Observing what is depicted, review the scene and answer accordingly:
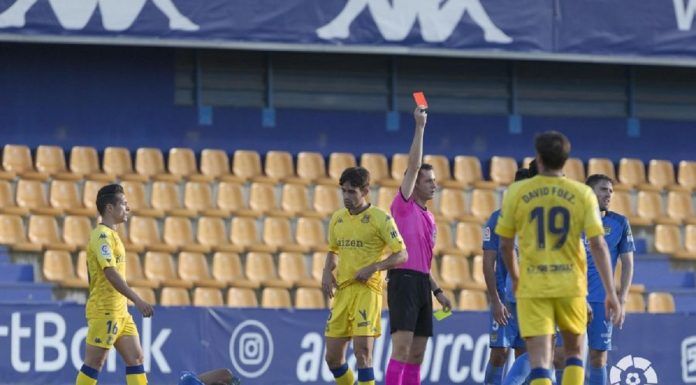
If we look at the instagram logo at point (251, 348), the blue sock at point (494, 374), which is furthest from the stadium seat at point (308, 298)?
the blue sock at point (494, 374)

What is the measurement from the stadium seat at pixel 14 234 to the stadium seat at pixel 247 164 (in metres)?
3.06

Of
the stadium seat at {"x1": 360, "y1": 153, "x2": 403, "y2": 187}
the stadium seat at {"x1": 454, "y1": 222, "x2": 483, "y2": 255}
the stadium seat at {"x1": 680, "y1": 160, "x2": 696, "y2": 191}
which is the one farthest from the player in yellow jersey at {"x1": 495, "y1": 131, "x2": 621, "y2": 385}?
the stadium seat at {"x1": 680, "y1": 160, "x2": 696, "y2": 191}

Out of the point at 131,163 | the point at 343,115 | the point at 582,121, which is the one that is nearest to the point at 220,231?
the point at 131,163

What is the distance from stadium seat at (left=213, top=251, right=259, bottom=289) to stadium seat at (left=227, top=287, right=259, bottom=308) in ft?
0.81

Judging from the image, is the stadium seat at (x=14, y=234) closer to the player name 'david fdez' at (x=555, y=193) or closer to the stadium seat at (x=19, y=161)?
the stadium seat at (x=19, y=161)

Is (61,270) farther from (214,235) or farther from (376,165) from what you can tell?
(376,165)

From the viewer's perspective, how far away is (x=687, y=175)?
21516 millimetres

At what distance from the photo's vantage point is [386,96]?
69.9ft

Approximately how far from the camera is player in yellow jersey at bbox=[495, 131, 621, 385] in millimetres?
9188

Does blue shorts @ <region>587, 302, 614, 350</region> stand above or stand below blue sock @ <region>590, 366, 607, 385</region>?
above

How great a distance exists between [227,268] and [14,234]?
8.27 feet

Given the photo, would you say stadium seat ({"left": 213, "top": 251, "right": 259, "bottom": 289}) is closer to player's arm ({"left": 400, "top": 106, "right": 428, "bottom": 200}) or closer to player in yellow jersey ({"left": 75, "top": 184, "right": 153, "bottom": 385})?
player in yellow jersey ({"left": 75, "top": 184, "right": 153, "bottom": 385})

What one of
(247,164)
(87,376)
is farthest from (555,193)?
(247,164)

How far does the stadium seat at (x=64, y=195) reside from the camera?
18.7 meters
